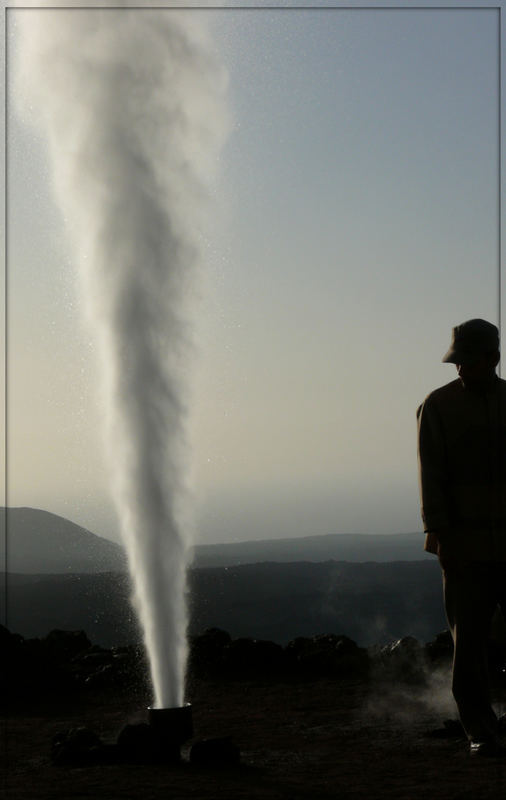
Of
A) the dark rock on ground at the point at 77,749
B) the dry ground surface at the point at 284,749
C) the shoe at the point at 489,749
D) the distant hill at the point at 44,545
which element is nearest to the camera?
the dry ground surface at the point at 284,749

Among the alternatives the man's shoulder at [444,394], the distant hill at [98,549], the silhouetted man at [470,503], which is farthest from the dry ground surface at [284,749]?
the distant hill at [98,549]

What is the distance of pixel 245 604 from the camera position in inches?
2744

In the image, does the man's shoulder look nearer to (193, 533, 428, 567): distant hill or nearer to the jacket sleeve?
the jacket sleeve

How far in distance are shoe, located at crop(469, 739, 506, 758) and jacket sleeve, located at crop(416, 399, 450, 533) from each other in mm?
1192

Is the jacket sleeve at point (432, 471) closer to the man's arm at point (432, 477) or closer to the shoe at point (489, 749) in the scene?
the man's arm at point (432, 477)

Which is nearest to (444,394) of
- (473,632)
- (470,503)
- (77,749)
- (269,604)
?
(470,503)

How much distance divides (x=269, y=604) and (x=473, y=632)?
62500 mm

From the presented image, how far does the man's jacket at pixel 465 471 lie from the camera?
671 centimetres

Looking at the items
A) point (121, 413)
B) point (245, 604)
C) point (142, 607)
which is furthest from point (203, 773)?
point (245, 604)

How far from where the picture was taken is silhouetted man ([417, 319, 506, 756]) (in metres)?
6.72

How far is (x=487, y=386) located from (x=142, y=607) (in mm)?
3507

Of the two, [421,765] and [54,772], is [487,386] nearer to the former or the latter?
[421,765]

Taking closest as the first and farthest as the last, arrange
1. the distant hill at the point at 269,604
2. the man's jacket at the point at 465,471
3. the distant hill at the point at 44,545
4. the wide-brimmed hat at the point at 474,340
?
the man's jacket at the point at 465,471 < the wide-brimmed hat at the point at 474,340 < the distant hill at the point at 269,604 < the distant hill at the point at 44,545

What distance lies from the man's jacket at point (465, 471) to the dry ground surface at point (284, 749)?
1.20 m
